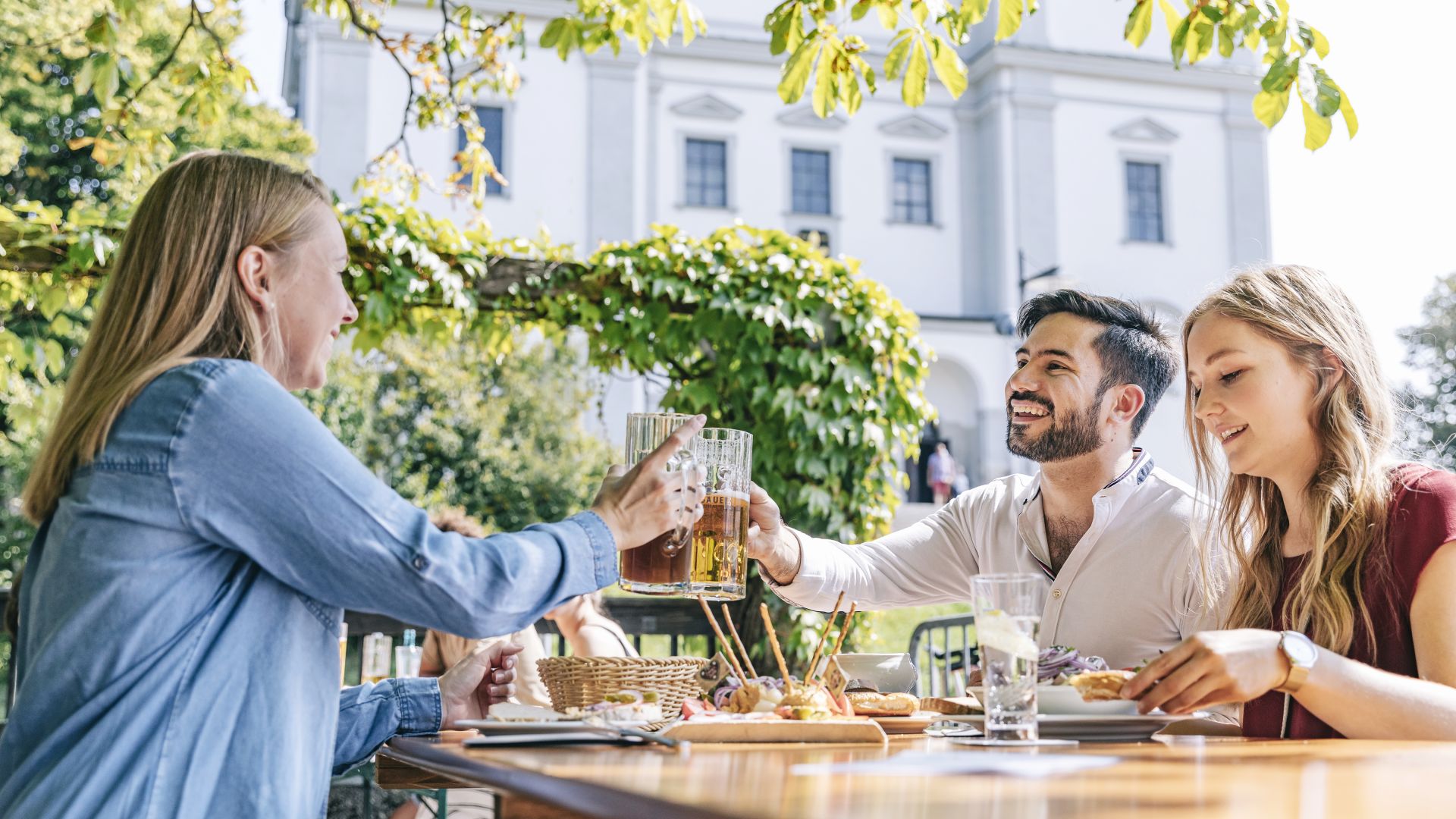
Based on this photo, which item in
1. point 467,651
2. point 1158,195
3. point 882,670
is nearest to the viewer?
point 882,670

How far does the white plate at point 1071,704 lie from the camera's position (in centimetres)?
163

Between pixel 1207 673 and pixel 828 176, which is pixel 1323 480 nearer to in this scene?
pixel 1207 673

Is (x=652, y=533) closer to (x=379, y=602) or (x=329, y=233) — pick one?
(x=379, y=602)

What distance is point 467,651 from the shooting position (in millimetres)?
4133

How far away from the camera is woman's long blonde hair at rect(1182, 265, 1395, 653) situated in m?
1.92

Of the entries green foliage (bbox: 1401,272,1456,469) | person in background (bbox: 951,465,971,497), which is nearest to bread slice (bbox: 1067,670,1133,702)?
person in background (bbox: 951,465,971,497)

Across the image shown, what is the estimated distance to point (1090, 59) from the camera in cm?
2391

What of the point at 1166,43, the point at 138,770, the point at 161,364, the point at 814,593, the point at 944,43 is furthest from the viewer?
the point at 1166,43

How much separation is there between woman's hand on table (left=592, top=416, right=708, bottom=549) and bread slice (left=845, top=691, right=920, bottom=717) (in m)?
0.50

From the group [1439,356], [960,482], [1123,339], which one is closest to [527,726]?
[1123,339]

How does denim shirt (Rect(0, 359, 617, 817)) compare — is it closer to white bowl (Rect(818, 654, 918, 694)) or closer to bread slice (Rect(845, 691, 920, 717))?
bread slice (Rect(845, 691, 920, 717))

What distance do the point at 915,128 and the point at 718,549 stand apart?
22.6 metres

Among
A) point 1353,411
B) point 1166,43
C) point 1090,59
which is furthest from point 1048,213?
point 1353,411

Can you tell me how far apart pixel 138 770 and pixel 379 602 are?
12.0 inches
